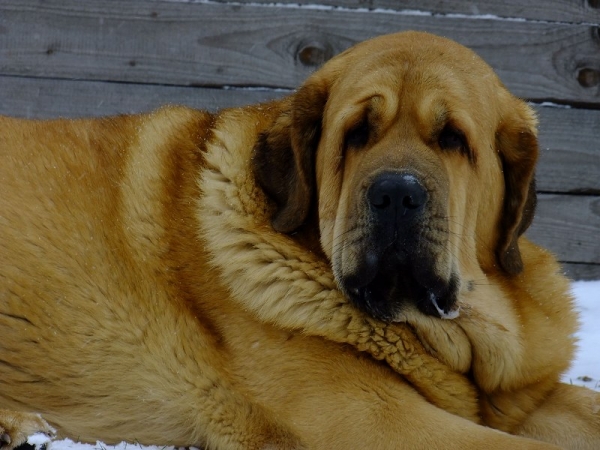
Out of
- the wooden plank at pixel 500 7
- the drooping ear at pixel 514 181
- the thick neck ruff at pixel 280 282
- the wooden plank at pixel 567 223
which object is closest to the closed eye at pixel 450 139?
the drooping ear at pixel 514 181

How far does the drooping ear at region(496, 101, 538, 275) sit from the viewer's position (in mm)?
3277

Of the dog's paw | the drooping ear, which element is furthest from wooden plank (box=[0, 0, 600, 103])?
the dog's paw

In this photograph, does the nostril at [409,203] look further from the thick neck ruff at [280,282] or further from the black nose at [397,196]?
the thick neck ruff at [280,282]

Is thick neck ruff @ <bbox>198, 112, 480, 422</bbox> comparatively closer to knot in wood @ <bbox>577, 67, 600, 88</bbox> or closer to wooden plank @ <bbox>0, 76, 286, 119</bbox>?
wooden plank @ <bbox>0, 76, 286, 119</bbox>

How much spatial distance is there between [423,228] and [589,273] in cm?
325

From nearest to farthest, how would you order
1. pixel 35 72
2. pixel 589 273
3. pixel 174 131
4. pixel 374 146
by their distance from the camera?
pixel 374 146, pixel 174 131, pixel 35 72, pixel 589 273

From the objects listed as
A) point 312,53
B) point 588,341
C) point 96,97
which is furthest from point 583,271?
point 96,97

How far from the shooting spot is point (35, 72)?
522 cm

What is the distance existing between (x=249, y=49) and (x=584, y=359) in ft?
8.81

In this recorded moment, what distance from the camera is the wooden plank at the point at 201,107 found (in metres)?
5.23

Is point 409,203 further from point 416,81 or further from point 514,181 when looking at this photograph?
point 514,181

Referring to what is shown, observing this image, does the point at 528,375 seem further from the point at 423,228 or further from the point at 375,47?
the point at 375,47

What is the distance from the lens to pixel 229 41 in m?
5.29

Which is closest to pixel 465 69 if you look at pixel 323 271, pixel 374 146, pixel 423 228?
pixel 374 146
